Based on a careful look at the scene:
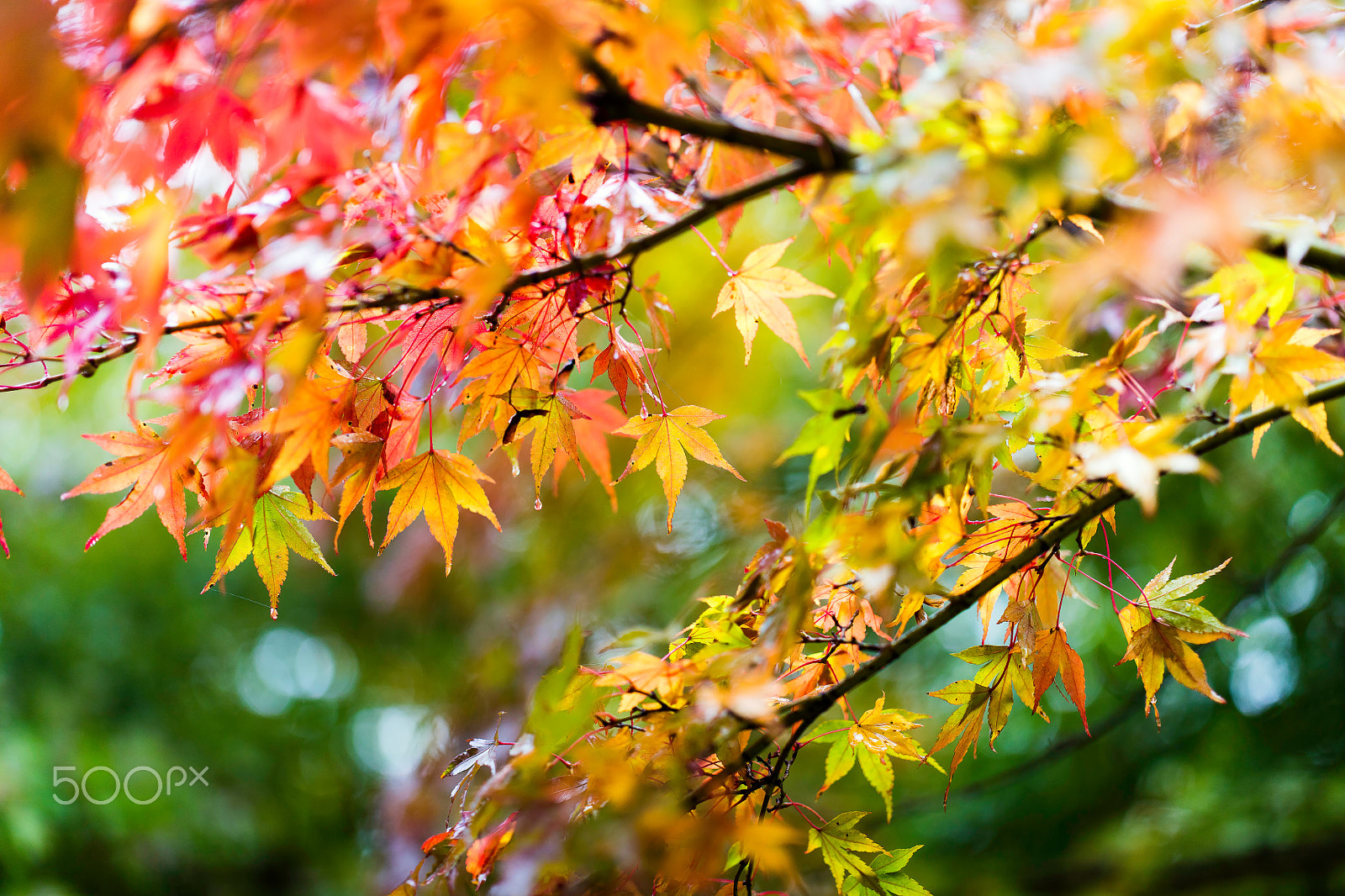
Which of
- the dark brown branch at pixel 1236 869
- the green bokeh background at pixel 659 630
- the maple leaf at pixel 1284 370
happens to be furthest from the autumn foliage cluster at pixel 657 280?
the dark brown branch at pixel 1236 869

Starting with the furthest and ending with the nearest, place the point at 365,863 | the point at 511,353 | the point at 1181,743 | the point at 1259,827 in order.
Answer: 1. the point at 365,863
2. the point at 1181,743
3. the point at 1259,827
4. the point at 511,353

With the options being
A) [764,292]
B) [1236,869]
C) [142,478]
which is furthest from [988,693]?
[1236,869]

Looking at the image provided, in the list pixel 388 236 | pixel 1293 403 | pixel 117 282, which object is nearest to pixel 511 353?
pixel 388 236

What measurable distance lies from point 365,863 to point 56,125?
370 centimetres

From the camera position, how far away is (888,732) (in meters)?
0.63

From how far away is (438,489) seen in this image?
0.65m

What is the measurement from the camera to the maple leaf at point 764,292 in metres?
0.67

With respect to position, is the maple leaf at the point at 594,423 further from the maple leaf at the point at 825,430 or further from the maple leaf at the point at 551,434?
the maple leaf at the point at 825,430

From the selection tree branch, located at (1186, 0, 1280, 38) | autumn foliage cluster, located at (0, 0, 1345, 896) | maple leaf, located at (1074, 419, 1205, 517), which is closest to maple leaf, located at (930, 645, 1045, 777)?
autumn foliage cluster, located at (0, 0, 1345, 896)

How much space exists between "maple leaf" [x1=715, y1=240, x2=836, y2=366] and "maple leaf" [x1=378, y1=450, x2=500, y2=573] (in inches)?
10.4

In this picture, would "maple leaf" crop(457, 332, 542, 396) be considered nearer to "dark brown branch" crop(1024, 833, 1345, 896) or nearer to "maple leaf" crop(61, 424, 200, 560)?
"maple leaf" crop(61, 424, 200, 560)

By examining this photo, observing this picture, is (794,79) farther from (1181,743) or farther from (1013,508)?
(1181,743)

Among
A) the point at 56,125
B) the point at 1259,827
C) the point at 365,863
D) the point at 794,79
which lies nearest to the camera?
the point at 56,125

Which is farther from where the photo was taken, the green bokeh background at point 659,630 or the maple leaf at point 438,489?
the green bokeh background at point 659,630
